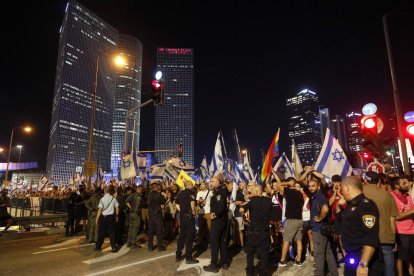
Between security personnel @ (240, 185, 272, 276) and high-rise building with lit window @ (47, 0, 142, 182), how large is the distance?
98220mm

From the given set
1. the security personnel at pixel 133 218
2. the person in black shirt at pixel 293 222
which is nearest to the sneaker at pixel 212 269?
the person in black shirt at pixel 293 222

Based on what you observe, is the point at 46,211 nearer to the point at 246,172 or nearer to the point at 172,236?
the point at 172,236

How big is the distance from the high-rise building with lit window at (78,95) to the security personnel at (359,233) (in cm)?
10054

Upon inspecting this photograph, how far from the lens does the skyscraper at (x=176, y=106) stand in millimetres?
159250

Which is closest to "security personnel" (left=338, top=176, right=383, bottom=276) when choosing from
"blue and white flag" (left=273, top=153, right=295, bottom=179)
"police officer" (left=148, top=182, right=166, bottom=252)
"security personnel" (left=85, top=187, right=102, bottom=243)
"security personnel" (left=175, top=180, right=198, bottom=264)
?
"security personnel" (left=175, top=180, right=198, bottom=264)

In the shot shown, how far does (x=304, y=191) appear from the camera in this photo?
773 cm

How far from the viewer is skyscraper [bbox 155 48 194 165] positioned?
15925 centimetres

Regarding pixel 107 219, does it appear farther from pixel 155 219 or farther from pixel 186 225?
pixel 186 225

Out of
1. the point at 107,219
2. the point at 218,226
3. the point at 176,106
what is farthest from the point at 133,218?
the point at 176,106

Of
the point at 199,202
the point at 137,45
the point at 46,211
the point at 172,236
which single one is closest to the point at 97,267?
the point at 199,202

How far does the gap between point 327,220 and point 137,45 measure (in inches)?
7297

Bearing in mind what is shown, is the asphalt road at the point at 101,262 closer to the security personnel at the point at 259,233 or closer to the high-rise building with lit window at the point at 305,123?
the security personnel at the point at 259,233

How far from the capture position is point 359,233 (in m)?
3.64

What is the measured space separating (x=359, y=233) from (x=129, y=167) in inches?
503
